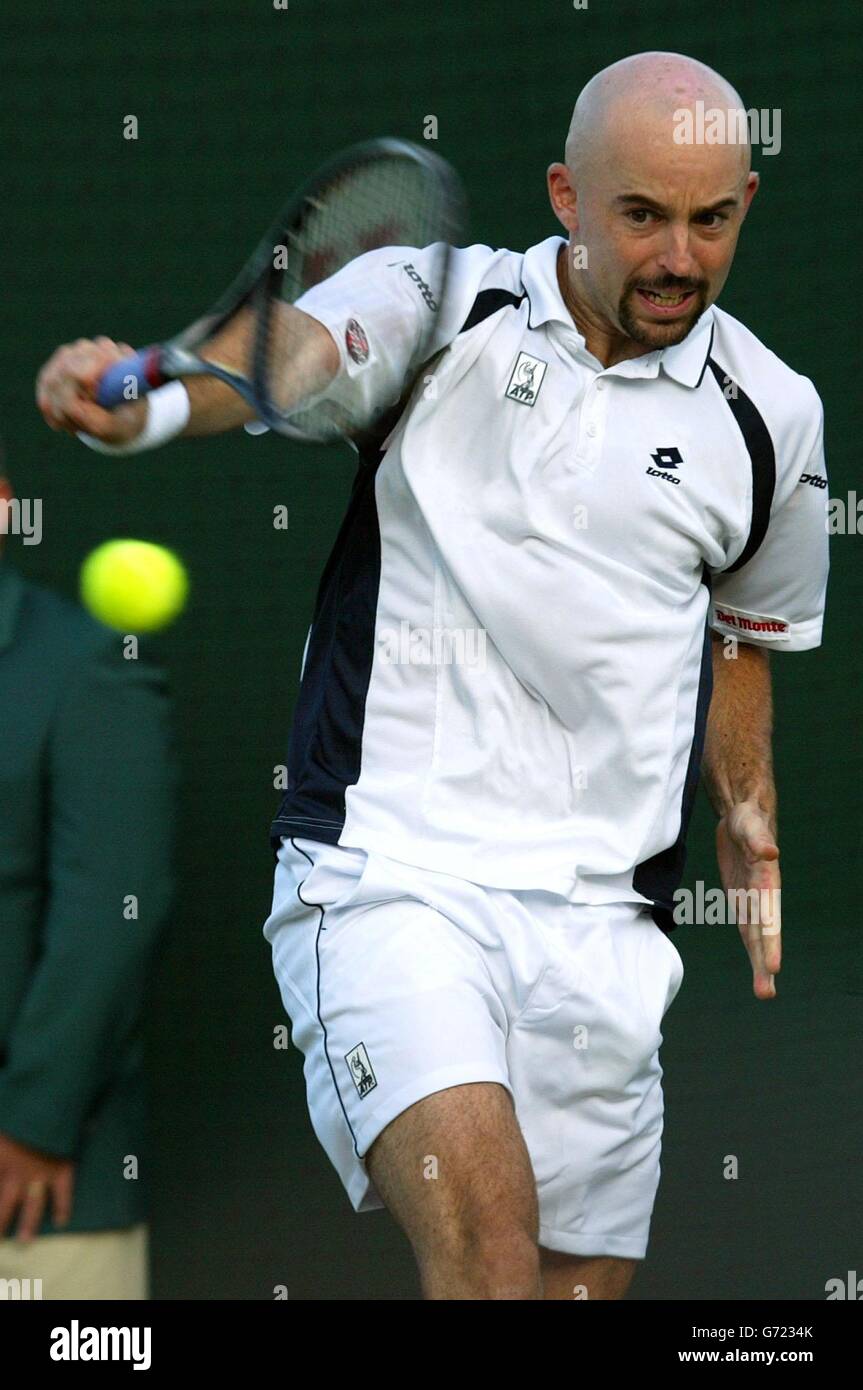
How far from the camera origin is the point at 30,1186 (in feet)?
7.43

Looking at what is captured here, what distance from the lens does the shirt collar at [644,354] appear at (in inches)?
119

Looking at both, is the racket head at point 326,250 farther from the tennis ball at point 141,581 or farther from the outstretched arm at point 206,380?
the tennis ball at point 141,581

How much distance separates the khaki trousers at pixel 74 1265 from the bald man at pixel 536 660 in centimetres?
49

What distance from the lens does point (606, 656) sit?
2965 mm

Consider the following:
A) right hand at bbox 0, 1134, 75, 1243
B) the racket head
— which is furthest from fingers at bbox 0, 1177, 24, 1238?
the racket head

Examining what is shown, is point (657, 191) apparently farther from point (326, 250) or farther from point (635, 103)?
point (326, 250)

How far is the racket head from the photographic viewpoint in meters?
2.75

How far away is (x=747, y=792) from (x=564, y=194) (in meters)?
0.87
